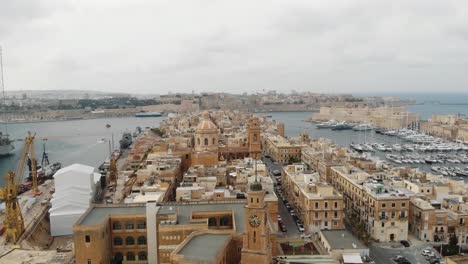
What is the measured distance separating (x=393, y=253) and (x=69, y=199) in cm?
2073

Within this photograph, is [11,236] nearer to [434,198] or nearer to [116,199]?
[116,199]

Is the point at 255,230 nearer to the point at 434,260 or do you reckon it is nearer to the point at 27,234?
the point at 434,260

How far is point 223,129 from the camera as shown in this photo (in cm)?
6625

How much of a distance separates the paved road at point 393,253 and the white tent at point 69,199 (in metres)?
18.6

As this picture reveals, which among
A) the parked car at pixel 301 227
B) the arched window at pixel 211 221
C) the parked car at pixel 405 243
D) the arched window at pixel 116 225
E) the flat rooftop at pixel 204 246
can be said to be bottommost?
the parked car at pixel 405 243

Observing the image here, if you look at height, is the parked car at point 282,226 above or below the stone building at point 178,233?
below

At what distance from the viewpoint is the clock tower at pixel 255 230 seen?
1534cm

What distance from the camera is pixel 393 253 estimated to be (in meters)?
23.2

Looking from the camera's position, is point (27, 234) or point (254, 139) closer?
point (27, 234)

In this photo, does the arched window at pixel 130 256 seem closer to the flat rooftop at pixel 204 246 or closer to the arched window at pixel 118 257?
the arched window at pixel 118 257

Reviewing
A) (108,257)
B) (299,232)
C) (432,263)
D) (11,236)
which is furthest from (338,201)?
(11,236)

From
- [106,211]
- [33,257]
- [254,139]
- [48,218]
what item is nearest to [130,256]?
[106,211]

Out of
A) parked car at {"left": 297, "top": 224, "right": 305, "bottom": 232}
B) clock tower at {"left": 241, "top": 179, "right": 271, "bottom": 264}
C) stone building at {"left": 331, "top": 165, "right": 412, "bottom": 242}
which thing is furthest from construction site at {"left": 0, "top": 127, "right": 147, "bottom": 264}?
stone building at {"left": 331, "top": 165, "right": 412, "bottom": 242}

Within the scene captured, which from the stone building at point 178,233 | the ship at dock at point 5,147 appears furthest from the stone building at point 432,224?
the ship at dock at point 5,147
